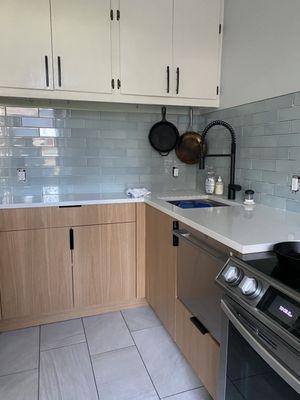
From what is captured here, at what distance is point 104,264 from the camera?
224cm

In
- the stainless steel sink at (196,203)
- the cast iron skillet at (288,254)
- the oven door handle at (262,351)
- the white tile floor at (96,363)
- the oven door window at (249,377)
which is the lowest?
the white tile floor at (96,363)

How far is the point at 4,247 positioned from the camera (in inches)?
78.5

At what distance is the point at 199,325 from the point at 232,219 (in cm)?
55

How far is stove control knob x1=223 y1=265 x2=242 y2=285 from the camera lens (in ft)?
3.40

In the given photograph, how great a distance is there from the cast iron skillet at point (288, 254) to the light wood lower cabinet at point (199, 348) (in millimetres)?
533

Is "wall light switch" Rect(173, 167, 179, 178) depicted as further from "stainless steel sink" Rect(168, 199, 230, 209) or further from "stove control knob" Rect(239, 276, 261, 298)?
"stove control knob" Rect(239, 276, 261, 298)

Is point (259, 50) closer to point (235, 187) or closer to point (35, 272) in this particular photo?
point (235, 187)

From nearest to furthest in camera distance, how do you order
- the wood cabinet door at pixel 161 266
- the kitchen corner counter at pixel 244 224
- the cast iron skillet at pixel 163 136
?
1. the kitchen corner counter at pixel 244 224
2. the wood cabinet door at pixel 161 266
3. the cast iron skillet at pixel 163 136

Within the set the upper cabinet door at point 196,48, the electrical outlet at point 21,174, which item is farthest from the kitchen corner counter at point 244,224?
the electrical outlet at point 21,174

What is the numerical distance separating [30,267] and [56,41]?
1524 mm

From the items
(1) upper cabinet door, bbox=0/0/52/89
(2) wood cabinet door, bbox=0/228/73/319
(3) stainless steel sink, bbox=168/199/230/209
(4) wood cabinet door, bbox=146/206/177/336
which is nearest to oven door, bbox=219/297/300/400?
(4) wood cabinet door, bbox=146/206/177/336

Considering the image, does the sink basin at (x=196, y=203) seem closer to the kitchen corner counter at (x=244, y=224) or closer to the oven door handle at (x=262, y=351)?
the kitchen corner counter at (x=244, y=224)

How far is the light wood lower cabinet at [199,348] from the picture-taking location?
1.35 meters

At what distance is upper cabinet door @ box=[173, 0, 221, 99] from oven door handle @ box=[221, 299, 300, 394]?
5.60ft
